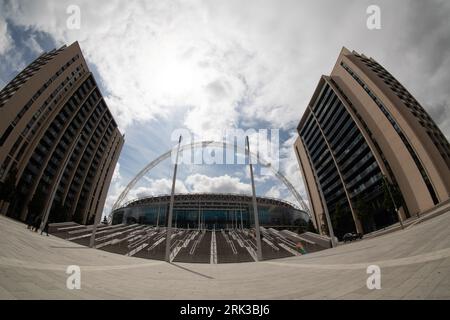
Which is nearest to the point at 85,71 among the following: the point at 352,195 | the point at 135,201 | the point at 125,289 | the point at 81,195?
the point at 81,195

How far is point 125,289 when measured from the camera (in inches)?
219

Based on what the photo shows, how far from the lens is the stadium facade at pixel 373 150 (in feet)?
107

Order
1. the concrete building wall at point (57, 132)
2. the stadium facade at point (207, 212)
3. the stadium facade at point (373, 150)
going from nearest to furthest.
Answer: the stadium facade at point (373, 150) → the concrete building wall at point (57, 132) → the stadium facade at point (207, 212)

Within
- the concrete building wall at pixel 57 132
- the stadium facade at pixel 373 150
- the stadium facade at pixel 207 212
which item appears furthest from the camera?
the stadium facade at pixel 207 212

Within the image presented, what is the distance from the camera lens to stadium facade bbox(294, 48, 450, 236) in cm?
3266

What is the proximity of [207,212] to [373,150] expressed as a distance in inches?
2101

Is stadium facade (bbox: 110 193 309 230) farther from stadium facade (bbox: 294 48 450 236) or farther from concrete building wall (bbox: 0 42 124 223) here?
concrete building wall (bbox: 0 42 124 223)

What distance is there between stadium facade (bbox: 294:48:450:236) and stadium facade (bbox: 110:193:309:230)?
18079 mm

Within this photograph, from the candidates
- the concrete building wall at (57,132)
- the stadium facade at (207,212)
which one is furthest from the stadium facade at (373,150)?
the concrete building wall at (57,132)

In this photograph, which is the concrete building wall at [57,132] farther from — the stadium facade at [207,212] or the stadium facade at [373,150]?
the stadium facade at [373,150]

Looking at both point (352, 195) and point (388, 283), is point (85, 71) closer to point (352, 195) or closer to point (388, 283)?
point (388, 283)

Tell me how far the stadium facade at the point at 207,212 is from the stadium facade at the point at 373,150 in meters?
18.1
